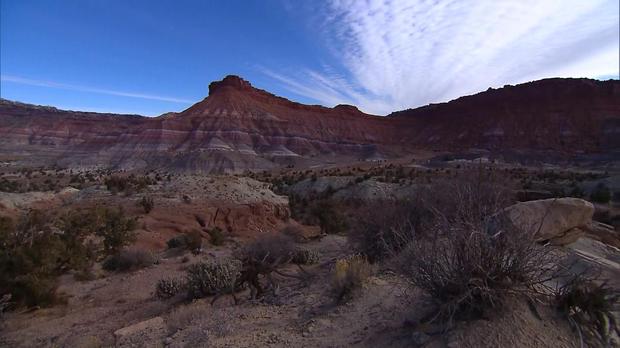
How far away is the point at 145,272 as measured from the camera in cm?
1236

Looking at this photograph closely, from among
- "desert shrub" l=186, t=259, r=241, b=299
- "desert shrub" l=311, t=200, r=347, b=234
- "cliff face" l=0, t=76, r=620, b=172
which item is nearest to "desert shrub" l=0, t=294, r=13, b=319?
"desert shrub" l=186, t=259, r=241, b=299

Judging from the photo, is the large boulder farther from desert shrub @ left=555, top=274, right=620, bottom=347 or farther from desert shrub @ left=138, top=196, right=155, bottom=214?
desert shrub @ left=138, top=196, right=155, bottom=214

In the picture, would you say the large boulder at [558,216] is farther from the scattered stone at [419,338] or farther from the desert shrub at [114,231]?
the desert shrub at [114,231]

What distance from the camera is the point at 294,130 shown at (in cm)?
9606

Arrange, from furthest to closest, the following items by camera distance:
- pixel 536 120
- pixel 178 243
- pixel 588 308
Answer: pixel 536 120 < pixel 178 243 < pixel 588 308

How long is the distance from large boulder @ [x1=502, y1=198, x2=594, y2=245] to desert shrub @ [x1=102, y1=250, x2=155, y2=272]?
10.3 m

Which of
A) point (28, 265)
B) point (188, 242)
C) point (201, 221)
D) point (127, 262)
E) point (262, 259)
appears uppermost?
point (262, 259)

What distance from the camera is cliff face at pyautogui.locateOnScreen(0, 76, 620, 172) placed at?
255 ft

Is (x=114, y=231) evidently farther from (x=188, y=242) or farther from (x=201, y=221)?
(x=201, y=221)

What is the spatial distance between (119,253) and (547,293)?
12068 mm

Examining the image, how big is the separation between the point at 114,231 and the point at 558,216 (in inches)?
521

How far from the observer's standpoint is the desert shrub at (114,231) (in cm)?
1467

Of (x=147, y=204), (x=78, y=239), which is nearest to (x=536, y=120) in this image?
(x=147, y=204)

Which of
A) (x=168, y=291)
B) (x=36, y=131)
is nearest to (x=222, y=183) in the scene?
(x=168, y=291)
